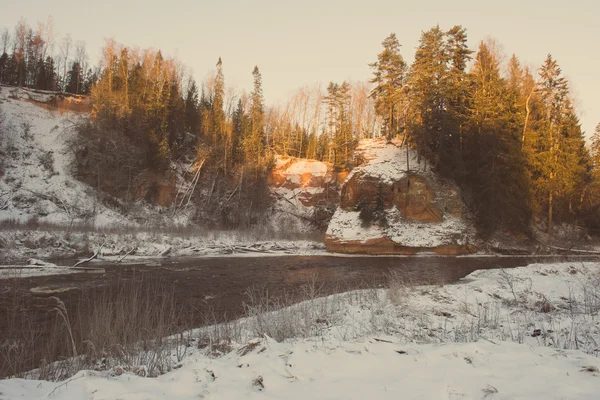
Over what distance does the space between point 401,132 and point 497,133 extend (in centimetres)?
965

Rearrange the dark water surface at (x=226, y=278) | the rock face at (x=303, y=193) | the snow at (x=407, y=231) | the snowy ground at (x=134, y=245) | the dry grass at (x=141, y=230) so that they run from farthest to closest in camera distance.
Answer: the rock face at (x=303, y=193), the snow at (x=407, y=231), the dry grass at (x=141, y=230), the snowy ground at (x=134, y=245), the dark water surface at (x=226, y=278)

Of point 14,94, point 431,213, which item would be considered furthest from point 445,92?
point 14,94

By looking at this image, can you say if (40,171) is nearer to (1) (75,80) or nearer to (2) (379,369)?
(1) (75,80)

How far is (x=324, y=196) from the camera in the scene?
47531 millimetres

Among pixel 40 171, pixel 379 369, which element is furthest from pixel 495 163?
pixel 40 171

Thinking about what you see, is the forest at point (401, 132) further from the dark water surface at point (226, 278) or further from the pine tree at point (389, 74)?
the dark water surface at point (226, 278)

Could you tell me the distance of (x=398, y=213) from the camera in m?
31.1

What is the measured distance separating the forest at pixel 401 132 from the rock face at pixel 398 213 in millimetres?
2371

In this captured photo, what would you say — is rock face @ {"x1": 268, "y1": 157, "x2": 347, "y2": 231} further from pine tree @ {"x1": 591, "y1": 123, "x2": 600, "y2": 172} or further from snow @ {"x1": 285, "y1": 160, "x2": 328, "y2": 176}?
pine tree @ {"x1": 591, "y1": 123, "x2": 600, "y2": 172}

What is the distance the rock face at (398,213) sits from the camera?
93.5ft

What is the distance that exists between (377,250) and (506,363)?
2550cm

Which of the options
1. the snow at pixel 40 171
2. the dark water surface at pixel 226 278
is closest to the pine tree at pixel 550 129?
the dark water surface at pixel 226 278

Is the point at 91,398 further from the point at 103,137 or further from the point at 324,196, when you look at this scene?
the point at 324,196

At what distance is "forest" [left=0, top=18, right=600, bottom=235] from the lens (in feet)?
102
